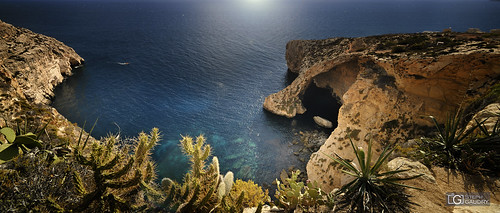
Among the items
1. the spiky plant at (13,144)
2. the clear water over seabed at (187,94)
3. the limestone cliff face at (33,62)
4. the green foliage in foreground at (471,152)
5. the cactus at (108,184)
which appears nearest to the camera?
the spiky plant at (13,144)

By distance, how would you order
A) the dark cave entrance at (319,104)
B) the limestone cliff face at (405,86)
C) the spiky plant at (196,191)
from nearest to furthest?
the spiky plant at (196,191) → the limestone cliff face at (405,86) → the dark cave entrance at (319,104)

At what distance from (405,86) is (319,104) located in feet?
52.1

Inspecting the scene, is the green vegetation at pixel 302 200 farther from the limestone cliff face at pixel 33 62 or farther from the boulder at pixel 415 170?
the limestone cliff face at pixel 33 62

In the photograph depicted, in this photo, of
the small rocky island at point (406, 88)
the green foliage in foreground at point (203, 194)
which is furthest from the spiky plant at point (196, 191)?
the small rocky island at point (406, 88)

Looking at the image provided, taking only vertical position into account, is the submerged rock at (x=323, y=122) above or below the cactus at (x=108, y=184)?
below

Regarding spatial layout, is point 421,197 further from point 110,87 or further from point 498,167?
point 110,87

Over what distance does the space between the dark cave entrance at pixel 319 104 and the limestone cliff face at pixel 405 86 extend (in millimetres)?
9728

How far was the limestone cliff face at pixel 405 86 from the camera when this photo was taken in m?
14.4

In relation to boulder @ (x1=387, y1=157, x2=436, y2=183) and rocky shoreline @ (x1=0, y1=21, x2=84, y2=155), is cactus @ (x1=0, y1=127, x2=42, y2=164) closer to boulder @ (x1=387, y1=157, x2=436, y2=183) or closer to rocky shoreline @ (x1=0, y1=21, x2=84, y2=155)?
boulder @ (x1=387, y1=157, x2=436, y2=183)

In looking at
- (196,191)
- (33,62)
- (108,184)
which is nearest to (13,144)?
(108,184)

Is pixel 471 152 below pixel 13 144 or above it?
below

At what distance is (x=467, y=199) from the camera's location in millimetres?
6574

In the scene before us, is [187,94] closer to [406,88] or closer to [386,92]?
[386,92]

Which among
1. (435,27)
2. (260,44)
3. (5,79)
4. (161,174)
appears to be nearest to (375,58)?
(161,174)
